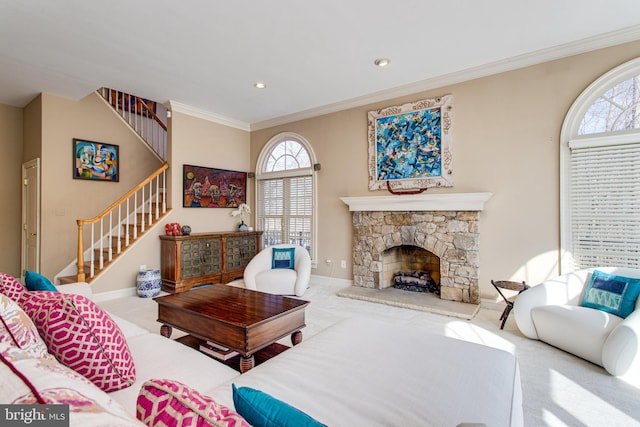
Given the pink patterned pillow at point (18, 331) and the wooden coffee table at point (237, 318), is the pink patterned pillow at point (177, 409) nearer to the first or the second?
the pink patterned pillow at point (18, 331)

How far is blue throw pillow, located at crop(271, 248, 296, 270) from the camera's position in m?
4.88

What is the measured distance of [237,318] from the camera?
7.53 ft

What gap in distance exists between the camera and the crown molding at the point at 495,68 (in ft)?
10.8

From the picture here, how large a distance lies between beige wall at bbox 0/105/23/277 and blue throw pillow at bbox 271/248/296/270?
4509 mm

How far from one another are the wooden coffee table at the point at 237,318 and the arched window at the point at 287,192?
9.46ft

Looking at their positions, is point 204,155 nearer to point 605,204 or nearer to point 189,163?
point 189,163

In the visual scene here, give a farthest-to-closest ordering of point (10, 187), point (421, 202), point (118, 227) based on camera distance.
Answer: point (10, 187)
point (118, 227)
point (421, 202)

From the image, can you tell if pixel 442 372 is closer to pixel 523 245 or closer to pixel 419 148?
pixel 523 245

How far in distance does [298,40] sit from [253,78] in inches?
47.0

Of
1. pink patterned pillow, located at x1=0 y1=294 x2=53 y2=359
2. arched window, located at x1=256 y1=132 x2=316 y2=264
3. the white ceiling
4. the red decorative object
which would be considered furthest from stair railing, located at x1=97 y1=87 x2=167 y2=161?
pink patterned pillow, located at x1=0 y1=294 x2=53 y2=359

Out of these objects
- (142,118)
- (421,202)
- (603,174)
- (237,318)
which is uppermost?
(142,118)

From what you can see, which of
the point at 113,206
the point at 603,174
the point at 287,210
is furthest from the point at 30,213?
the point at 603,174

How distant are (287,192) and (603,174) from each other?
181 inches

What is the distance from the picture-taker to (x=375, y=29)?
318cm
